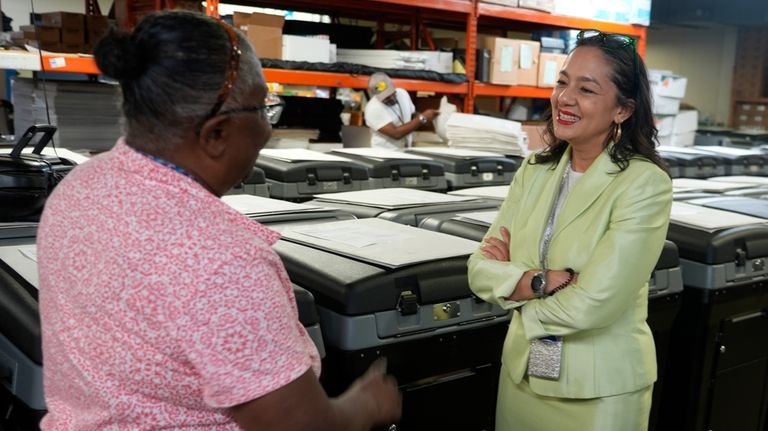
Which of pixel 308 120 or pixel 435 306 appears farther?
pixel 308 120

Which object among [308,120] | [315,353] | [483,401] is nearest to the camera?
[315,353]

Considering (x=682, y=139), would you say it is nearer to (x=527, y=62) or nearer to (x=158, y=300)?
(x=527, y=62)

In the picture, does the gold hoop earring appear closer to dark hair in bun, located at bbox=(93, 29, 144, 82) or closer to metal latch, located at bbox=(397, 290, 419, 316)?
metal latch, located at bbox=(397, 290, 419, 316)

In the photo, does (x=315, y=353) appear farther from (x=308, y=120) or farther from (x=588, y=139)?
(x=308, y=120)

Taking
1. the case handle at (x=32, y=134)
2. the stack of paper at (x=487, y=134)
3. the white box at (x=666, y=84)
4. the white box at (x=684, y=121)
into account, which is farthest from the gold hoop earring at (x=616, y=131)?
the white box at (x=684, y=121)

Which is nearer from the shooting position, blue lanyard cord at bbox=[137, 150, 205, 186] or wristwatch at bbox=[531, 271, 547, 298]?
blue lanyard cord at bbox=[137, 150, 205, 186]

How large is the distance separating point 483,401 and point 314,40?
10.3 ft

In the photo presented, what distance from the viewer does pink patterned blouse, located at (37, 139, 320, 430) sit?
0.81 meters

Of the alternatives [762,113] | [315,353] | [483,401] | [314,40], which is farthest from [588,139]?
[762,113]

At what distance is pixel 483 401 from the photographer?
1759 millimetres

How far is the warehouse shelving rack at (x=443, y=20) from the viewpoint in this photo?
14.6 feet

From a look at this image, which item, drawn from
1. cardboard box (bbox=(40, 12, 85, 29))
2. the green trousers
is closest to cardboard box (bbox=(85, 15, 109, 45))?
cardboard box (bbox=(40, 12, 85, 29))

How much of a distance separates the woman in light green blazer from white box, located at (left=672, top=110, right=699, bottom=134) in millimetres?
5563

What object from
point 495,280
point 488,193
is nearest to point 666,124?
point 488,193
